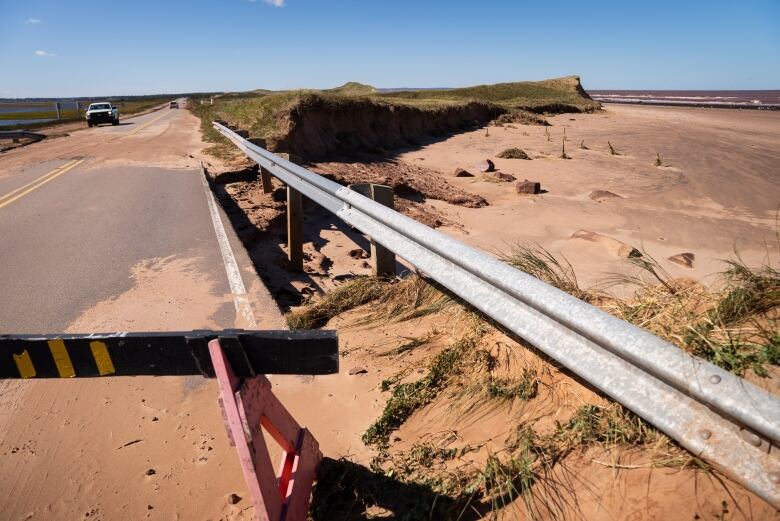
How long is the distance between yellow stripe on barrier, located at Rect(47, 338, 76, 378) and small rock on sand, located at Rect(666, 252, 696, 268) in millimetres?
8827

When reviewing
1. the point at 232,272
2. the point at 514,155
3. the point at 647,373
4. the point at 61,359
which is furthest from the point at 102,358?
the point at 514,155

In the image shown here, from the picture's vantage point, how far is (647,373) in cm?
179

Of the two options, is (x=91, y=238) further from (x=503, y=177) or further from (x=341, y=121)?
(x=341, y=121)

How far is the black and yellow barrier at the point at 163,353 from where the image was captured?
1952mm

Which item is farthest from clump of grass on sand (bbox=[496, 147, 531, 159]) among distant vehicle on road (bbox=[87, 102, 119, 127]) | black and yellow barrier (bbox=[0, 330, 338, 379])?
distant vehicle on road (bbox=[87, 102, 119, 127])

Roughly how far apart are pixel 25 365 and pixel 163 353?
1.99ft

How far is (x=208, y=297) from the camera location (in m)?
4.89

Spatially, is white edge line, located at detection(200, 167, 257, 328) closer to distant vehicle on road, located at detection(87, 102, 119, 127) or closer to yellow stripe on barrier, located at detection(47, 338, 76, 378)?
yellow stripe on barrier, located at detection(47, 338, 76, 378)

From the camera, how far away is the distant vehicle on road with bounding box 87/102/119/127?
28219 millimetres

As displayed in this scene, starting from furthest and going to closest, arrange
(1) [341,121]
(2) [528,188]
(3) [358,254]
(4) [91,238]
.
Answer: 1. (1) [341,121]
2. (2) [528,188]
3. (3) [358,254]
4. (4) [91,238]

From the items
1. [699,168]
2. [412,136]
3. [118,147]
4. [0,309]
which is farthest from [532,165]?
[0,309]

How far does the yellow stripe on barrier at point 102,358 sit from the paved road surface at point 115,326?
933 mm

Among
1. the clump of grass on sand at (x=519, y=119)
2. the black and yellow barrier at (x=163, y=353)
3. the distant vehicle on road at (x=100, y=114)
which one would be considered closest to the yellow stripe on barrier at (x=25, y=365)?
the black and yellow barrier at (x=163, y=353)

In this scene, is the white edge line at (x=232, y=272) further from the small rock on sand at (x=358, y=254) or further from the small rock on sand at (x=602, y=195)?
the small rock on sand at (x=602, y=195)
